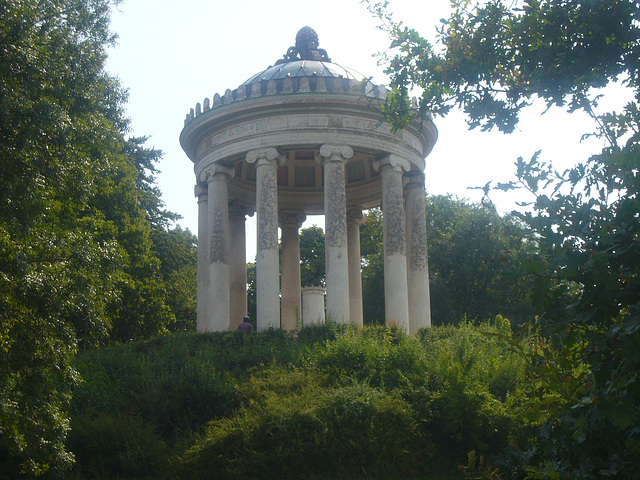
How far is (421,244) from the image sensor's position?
1641 inches

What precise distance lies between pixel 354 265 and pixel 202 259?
11.8 m

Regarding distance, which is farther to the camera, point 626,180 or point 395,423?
point 395,423

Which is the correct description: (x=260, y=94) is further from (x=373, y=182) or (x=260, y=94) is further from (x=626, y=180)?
(x=626, y=180)

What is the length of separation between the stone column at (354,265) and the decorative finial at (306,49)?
36.8ft

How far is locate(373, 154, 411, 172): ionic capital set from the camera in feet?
133

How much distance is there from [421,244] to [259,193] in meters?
10.3

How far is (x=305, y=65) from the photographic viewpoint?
150ft

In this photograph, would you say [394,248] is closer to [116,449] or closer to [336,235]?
[336,235]

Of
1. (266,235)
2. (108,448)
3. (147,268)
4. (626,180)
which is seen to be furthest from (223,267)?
(626,180)

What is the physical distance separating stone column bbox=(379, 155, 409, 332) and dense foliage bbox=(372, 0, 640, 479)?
2493 cm

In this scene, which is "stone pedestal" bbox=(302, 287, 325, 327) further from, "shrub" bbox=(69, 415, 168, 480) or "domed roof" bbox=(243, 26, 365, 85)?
"shrub" bbox=(69, 415, 168, 480)

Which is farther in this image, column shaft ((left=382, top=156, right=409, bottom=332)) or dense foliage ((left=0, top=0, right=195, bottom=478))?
column shaft ((left=382, top=156, right=409, bottom=332))

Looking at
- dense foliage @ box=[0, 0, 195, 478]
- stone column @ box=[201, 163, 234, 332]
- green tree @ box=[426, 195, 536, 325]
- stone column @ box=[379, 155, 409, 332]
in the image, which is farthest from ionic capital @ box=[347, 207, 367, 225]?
dense foliage @ box=[0, 0, 195, 478]

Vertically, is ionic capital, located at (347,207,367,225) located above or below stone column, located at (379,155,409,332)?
above
